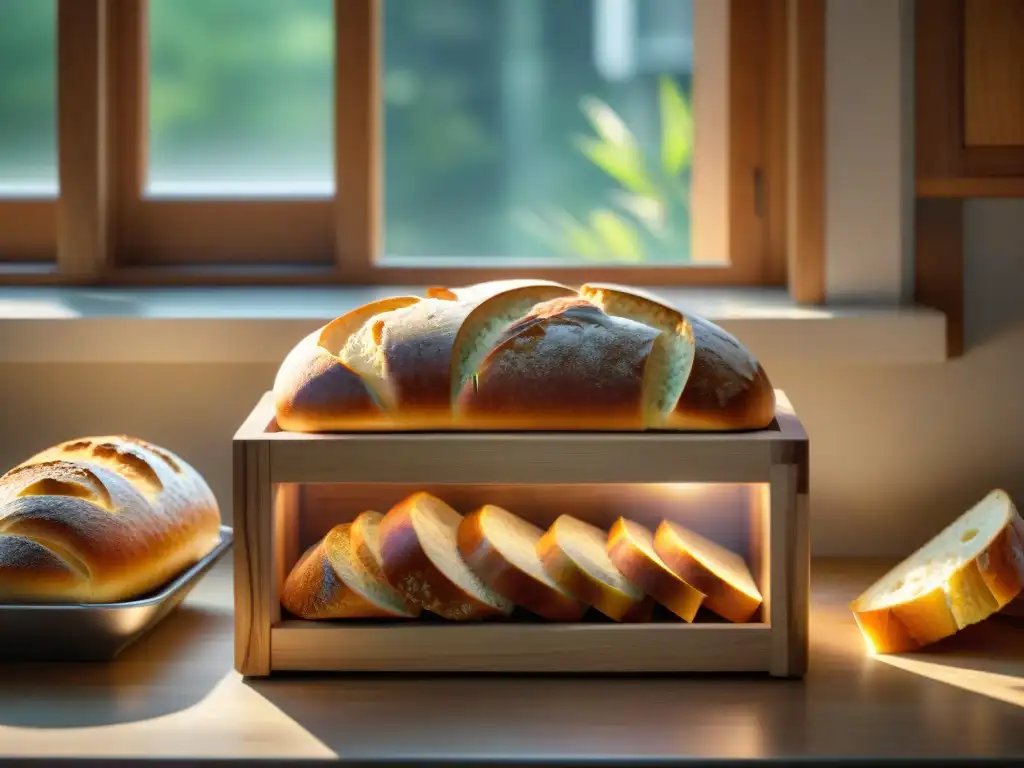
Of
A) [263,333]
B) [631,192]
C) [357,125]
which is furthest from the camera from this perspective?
[631,192]

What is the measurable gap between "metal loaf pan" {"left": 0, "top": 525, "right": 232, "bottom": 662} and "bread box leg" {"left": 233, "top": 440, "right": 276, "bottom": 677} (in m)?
0.09

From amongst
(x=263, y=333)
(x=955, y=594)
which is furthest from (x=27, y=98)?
(x=955, y=594)

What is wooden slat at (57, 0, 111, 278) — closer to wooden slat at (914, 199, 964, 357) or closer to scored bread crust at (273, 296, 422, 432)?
scored bread crust at (273, 296, 422, 432)

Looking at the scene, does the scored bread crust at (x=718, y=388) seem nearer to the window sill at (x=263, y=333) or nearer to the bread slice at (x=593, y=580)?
the bread slice at (x=593, y=580)

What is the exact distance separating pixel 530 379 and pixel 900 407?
62 cm

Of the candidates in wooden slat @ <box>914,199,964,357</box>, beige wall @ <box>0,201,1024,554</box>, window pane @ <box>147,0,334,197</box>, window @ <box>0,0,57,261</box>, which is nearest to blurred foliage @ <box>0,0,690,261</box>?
window pane @ <box>147,0,334,197</box>

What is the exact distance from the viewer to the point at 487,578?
3.51 ft

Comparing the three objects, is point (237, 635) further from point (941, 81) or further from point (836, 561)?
point (941, 81)

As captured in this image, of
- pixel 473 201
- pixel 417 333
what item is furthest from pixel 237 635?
pixel 473 201

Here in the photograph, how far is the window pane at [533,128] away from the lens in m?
2.95

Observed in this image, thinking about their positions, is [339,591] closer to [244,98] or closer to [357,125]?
[357,125]

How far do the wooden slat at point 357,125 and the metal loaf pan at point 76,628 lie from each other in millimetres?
618

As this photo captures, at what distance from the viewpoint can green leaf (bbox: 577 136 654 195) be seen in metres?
3.12

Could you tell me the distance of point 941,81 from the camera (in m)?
1.44
